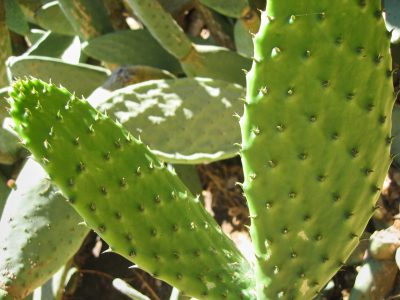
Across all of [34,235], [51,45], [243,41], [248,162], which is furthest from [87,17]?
[248,162]

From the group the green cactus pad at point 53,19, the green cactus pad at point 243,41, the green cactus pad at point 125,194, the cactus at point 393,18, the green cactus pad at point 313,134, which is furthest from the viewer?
the green cactus pad at point 53,19

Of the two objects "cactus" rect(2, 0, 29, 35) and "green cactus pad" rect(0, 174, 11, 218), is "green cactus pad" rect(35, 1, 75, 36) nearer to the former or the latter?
"cactus" rect(2, 0, 29, 35)

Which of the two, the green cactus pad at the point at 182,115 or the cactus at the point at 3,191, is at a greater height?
the green cactus pad at the point at 182,115

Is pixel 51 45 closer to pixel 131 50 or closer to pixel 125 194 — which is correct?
pixel 131 50

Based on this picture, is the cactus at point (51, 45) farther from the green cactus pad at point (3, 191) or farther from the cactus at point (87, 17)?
the green cactus pad at point (3, 191)

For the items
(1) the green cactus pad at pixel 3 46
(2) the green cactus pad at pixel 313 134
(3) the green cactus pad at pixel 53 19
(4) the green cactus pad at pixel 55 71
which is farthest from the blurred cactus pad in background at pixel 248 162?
(1) the green cactus pad at pixel 3 46

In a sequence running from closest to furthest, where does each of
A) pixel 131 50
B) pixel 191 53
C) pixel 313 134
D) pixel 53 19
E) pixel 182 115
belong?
1. pixel 313 134
2. pixel 182 115
3. pixel 191 53
4. pixel 131 50
5. pixel 53 19

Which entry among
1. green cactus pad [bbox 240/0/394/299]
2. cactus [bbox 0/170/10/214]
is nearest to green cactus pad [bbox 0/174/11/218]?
cactus [bbox 0/170/10/214]
